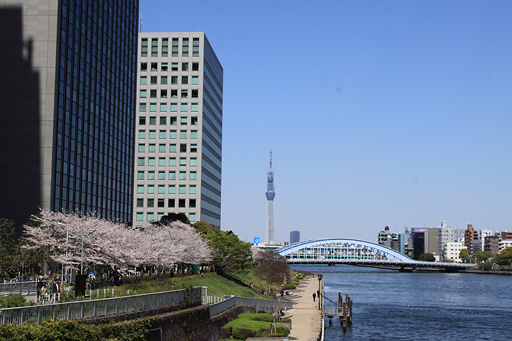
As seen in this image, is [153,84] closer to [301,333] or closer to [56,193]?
[56,193]

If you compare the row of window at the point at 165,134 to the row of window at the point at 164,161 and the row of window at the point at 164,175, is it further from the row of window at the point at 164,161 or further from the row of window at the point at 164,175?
the row of window at the point at 164,175

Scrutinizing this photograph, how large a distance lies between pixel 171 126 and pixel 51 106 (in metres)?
68.3

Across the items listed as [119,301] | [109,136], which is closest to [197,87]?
[109,136]

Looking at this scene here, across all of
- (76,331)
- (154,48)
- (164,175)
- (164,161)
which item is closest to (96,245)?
(76,331)

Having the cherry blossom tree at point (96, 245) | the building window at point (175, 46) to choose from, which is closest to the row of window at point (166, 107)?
the building window at point (175, 46)

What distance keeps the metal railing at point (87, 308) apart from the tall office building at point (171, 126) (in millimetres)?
100190

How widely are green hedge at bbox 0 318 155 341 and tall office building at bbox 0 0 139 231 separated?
149ft

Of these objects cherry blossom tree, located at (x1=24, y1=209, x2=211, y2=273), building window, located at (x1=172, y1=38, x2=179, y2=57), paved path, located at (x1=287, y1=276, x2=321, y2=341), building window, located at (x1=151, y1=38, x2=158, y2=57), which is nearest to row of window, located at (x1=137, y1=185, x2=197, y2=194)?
building window, located at (x1=172, y1=38, x2=179, y2=57)

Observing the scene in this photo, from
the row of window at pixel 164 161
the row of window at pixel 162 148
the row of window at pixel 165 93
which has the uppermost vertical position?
the row of window at pixel 165 93

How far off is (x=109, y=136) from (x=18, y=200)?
27.7 m

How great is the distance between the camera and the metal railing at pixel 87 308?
26.5 metres

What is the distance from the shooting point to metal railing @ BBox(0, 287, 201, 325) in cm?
2650

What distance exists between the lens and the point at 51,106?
78188mm

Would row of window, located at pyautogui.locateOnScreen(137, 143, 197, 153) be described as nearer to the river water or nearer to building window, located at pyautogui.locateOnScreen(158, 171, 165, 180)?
building window, located at pyautogui.locateOnScreen(158, 171, 165, 180)
